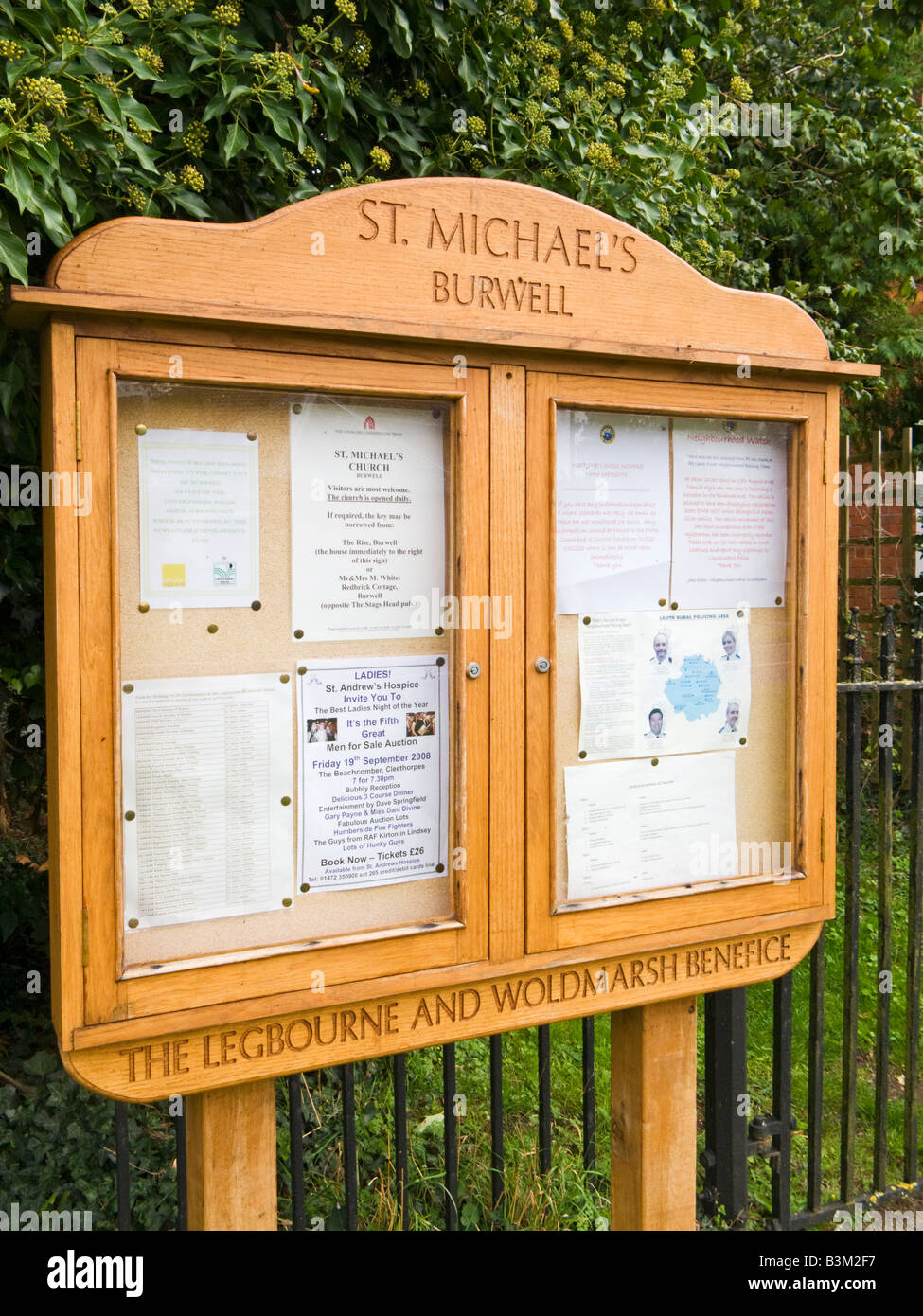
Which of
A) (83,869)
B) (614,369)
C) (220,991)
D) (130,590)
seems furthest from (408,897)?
(614,369)

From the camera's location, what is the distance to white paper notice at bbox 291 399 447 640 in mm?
1922

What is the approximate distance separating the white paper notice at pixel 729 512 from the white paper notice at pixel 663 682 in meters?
0.06

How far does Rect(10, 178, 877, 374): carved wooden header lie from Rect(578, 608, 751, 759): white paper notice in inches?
22.0

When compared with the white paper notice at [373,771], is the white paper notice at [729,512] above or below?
above

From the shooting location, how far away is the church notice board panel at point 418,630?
1749 millimetres

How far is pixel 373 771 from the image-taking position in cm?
202

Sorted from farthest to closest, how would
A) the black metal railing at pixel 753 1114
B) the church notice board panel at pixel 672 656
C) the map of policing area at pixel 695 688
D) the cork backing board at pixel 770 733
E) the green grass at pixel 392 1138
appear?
1. the green grass at pixel 392 1138
2. the black metal railing at pixel 753 1114
3. the cork backing board at pixel 770 733
4. the map of policing area at pixel 695 688
5. the church notice board panel at pixel 672 656

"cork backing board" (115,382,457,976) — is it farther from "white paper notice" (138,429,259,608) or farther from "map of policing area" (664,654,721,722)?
"map of policing area" (664,654,721,722)

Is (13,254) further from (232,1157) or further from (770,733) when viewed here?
(770,733)

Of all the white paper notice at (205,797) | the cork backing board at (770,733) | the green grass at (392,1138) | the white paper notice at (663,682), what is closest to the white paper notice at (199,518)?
the white paper notice at (205,797)

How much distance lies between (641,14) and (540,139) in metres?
0.89

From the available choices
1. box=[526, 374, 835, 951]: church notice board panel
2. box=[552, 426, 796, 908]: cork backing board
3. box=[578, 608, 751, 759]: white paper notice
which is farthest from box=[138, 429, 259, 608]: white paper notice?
box=[552, 426, 796, 908]: cork backing board

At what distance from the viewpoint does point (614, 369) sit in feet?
7.04

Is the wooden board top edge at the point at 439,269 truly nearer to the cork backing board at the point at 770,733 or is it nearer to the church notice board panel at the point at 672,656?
the church notice board panel at the point at 672,656
